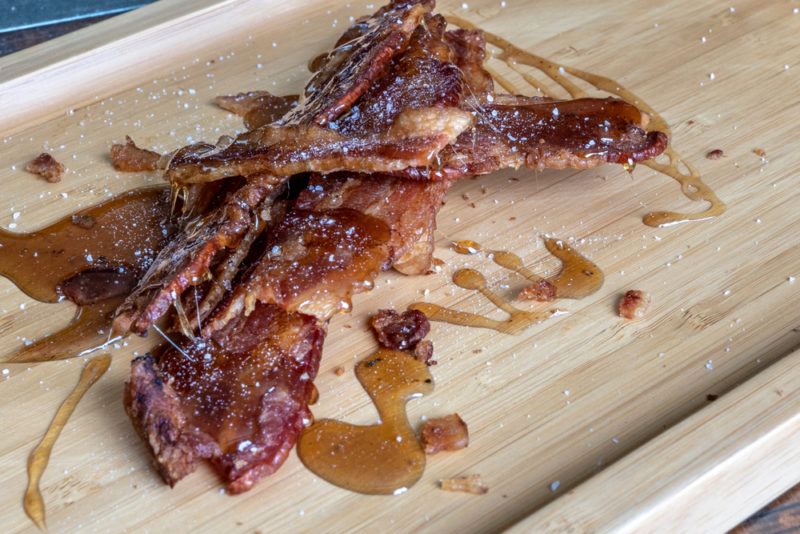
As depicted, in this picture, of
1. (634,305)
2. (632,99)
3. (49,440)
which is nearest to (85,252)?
(49,440)

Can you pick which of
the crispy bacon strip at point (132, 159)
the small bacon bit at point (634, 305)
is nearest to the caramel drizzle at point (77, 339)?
the crispy bacon strip at point (132, 159)

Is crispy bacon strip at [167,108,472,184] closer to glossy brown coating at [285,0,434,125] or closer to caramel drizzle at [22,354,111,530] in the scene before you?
glossy brown coating at [285,0,434,125]

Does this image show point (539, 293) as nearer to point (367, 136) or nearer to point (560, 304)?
point (560, 304)

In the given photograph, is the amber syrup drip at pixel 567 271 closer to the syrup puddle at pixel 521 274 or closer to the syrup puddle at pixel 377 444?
the syrup puddle at pixel 521 274

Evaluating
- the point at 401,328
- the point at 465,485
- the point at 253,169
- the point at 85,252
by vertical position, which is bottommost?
the point at 465,485

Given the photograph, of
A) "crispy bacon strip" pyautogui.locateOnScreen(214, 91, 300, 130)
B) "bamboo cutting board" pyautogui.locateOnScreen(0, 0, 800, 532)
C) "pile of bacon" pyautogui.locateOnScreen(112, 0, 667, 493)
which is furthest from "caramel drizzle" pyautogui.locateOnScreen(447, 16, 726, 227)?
"crispy bacon strip" pyautogui.locateOnScreen(214, 91, 300, 130)
